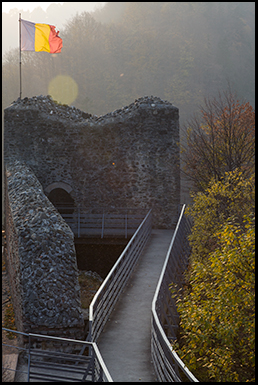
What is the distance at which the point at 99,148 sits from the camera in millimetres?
16250

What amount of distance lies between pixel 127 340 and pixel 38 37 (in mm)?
13178

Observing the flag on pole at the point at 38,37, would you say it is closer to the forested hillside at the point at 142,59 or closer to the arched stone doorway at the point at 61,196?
the arched stone doorway at the point at 61,196

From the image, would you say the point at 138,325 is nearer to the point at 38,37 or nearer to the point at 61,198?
→ the point at 61,198

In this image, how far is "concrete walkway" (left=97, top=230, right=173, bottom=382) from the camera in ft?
20.5

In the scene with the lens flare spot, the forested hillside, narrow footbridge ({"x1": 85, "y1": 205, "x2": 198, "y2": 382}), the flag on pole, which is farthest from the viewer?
the forested hillside

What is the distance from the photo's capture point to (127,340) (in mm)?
7156

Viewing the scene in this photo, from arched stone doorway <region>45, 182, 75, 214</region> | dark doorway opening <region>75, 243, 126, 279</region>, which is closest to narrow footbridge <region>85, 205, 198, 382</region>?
dark doorway opening <region>75, 243, 126, 279</region>

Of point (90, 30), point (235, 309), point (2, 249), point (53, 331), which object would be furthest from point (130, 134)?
point (90, 30)

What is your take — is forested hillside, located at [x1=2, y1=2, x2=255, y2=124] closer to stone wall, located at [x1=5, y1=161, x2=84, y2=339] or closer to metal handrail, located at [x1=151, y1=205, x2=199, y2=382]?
stone wall, located at [x1=5, y1=161, x2=84, y2=339]

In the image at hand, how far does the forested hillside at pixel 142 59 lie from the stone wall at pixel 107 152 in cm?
2172

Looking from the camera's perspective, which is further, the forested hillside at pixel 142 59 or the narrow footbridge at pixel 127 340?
the forested hillside at pixel 142 59

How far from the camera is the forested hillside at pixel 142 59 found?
40.6 meters

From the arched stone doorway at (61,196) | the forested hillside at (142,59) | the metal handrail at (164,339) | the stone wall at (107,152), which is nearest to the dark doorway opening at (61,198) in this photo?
the arched stone doorway at (61,196)

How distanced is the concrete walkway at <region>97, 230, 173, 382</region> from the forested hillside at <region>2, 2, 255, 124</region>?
2970 centimetres
